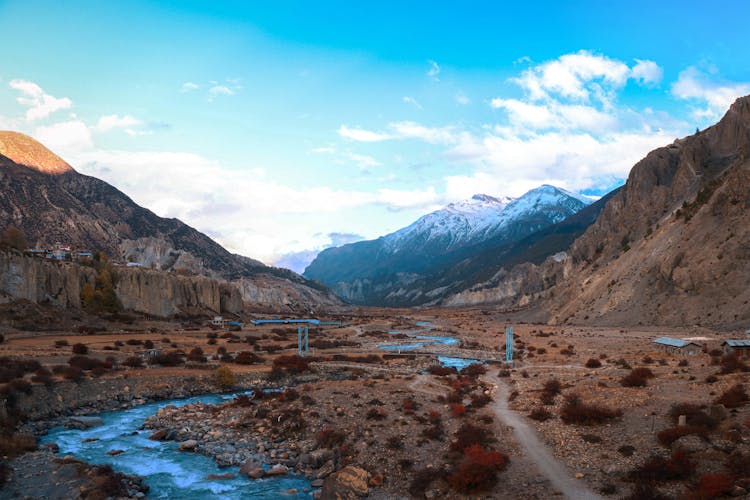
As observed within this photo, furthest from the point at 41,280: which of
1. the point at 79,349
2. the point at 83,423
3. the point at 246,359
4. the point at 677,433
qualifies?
the point at 677,433

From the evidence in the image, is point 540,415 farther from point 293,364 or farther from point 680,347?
point 293,364

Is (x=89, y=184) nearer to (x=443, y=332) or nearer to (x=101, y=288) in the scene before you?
(x=101, y=288)

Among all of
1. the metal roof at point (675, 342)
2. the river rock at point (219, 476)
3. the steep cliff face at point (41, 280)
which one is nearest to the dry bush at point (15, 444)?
the river rock at point (219, 476)

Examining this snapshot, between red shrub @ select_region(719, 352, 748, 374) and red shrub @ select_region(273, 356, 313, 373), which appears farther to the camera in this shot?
red shrub @ select_region(273, 356, 313, 373)

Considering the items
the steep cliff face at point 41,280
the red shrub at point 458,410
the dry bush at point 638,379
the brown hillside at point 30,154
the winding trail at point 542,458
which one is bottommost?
the red shrub at point 458,410

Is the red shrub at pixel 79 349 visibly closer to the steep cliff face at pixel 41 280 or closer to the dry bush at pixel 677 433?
the steep cliff face at pixel 41 280

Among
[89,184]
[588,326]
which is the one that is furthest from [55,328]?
[89,184]

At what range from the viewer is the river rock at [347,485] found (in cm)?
1587

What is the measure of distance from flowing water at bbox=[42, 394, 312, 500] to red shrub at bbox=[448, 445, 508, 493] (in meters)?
5.22

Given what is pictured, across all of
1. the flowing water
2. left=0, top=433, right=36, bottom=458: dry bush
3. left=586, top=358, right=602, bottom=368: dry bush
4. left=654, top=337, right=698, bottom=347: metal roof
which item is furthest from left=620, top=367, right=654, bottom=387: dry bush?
left=0, top=433, right=36, bottom=458: dry bush

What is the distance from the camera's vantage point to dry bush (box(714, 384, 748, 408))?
17575 mm

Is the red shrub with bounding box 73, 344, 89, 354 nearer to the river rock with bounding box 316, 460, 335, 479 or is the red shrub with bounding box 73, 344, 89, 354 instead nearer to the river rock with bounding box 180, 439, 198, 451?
the river rock with bounding box 180, 439, 198, 451

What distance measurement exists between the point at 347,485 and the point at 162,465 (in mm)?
8730

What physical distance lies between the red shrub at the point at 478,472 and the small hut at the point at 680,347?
23.2 meters
